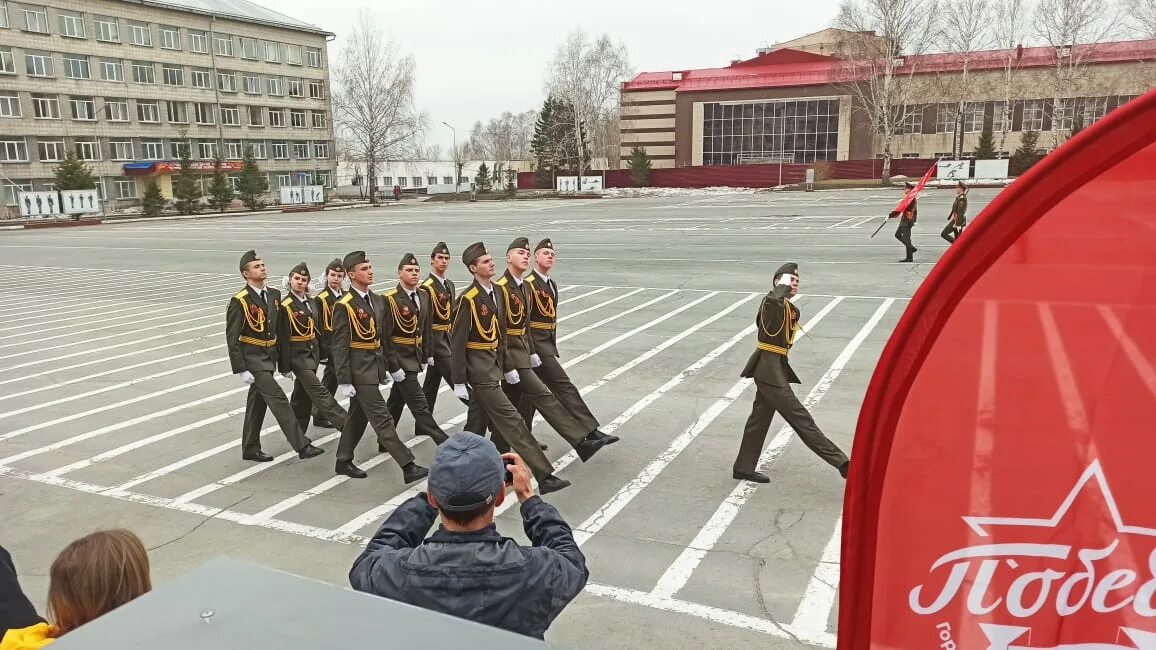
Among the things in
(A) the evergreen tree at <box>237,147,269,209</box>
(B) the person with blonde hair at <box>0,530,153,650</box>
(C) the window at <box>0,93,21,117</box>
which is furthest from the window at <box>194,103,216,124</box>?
(B) the person with blonde hair at <box>0,530,153,650</box>

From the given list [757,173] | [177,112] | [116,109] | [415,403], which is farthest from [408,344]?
[177,112]

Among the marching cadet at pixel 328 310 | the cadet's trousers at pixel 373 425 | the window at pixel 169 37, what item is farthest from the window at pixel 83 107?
the cadet's trousers at pixel 373 425

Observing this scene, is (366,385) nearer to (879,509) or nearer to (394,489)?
(394,489)

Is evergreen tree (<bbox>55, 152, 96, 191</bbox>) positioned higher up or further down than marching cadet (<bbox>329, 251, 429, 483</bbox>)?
higher up

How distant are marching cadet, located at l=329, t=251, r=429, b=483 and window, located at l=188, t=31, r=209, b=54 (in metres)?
66.8

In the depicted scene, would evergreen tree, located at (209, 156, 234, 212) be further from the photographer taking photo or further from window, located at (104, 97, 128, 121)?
the photographer taking photo

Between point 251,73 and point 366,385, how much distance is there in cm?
6961

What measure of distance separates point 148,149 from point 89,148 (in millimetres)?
4465

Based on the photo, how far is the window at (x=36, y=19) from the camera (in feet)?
177

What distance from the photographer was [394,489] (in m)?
6.57

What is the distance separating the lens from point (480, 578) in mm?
2277

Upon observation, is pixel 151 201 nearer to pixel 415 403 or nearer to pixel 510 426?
pixel 415 403

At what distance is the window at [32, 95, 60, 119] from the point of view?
5462 cm

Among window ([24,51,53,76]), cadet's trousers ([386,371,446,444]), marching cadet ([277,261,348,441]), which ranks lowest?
cadet's trousers ([386,371,446,444])
